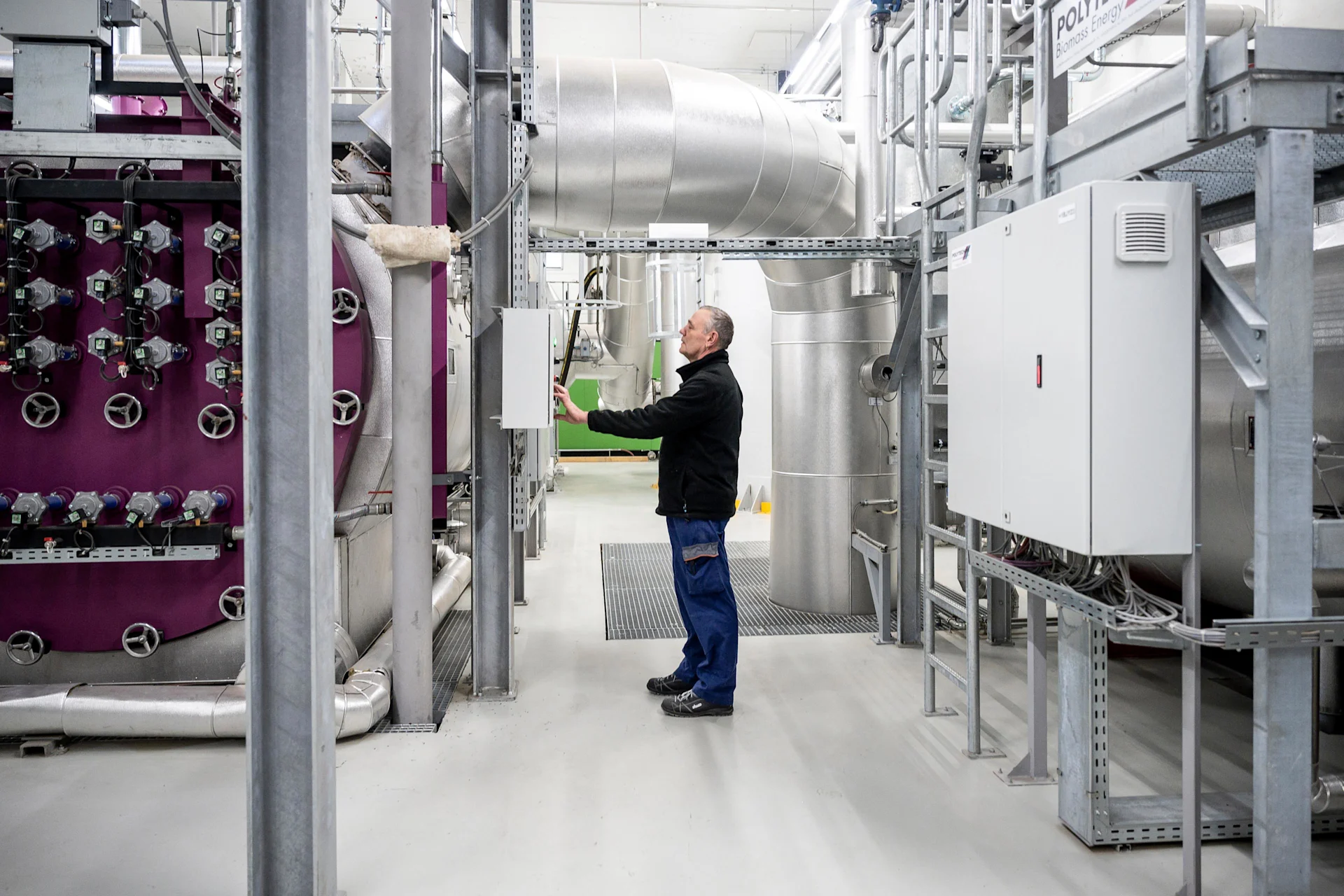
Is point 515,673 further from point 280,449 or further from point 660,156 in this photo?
point 660,156

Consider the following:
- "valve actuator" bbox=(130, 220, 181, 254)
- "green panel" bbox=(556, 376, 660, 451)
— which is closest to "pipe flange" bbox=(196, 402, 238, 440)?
"valve actuator" bbox=(130, 220, 181, 254)

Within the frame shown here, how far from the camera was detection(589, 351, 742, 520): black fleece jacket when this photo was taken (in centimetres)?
320

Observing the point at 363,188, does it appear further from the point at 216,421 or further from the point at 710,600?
the point at 710,600

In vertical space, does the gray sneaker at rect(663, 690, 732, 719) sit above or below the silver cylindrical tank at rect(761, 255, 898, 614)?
below

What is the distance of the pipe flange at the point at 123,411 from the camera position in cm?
317

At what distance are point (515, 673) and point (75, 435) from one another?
195cm

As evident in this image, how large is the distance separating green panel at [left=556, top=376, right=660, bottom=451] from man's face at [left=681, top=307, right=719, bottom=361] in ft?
37.0

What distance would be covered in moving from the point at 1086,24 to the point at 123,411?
344 cm

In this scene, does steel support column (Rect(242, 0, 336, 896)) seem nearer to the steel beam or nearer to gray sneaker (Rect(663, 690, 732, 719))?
the steel beam

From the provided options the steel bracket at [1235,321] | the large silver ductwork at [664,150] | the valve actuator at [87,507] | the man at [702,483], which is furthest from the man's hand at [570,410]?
the steel bracket at [1235,321]

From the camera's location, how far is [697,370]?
3.35 meters

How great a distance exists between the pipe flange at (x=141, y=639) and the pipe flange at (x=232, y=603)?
0.27m

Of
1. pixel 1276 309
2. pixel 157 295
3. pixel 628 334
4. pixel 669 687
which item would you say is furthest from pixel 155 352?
pixel 628 334

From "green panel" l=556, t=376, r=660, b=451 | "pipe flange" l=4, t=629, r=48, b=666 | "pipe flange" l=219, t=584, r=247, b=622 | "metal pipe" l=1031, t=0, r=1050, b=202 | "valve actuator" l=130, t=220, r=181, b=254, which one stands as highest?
"metal pipe" l=1031, t=0, r=1050, b=202
